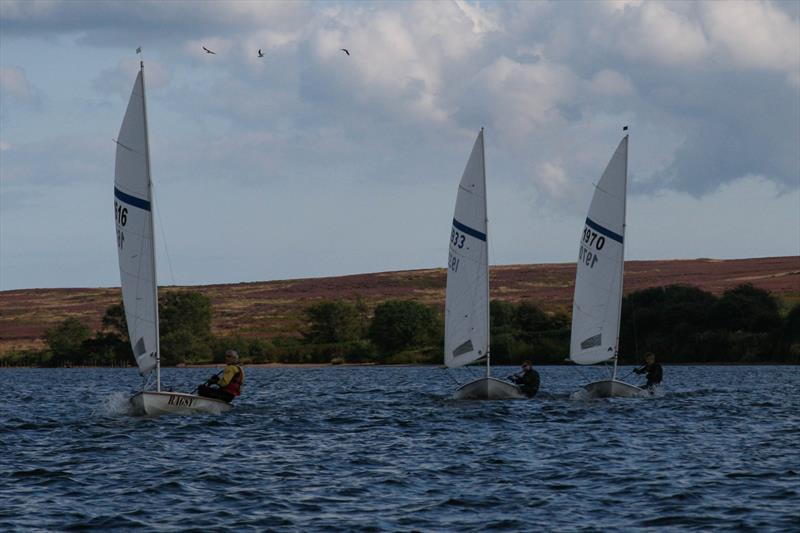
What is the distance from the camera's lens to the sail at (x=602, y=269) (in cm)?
4791

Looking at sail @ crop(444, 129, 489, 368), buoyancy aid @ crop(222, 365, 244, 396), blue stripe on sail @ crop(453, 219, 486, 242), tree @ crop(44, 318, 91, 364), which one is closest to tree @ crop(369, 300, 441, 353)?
tree @ crop(44, 318, 91, 364)

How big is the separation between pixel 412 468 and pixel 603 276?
2175cm

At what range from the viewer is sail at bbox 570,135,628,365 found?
157ft

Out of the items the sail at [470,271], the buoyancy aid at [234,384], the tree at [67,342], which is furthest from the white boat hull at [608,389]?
the tree at [67,342]

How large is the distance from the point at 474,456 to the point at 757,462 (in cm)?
658

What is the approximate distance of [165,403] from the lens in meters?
38.1

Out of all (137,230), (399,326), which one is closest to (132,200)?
(137,230)

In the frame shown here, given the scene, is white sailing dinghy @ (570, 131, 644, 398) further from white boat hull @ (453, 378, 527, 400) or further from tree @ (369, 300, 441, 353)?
tree @ (369, 300, 441, 353)

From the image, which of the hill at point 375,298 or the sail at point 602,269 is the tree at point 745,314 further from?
the sail at point 602,269

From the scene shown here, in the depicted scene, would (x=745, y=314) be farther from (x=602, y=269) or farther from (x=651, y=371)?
(x=602, y=269)

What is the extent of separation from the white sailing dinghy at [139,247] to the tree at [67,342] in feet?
314

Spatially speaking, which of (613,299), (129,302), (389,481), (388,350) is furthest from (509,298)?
(389,481)

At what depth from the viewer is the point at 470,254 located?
46375mm

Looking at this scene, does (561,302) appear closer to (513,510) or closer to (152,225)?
(152,225)
